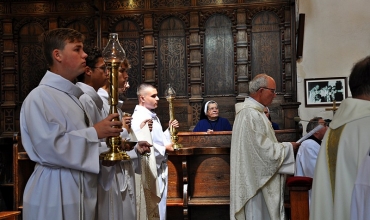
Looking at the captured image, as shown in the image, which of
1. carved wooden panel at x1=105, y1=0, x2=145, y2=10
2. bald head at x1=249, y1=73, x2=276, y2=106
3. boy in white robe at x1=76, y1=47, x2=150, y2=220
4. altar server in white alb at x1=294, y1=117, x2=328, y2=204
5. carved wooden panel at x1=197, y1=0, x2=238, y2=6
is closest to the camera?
boy in white robe at x1=76, y1=47, x2=150, y2=220

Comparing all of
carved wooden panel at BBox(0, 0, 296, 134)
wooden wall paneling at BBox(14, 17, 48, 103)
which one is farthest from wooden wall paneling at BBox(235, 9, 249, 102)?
wooden wall paneling at BBox(14, 17, 48, 103)

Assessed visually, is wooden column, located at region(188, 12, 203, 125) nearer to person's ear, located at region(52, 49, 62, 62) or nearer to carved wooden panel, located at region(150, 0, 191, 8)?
carved wooden panel, located at region(150, 0, 191, 8)

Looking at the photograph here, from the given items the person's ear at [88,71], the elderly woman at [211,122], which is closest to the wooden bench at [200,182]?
the elderly woman at [211,122]

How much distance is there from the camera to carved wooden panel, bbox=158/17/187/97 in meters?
10.7

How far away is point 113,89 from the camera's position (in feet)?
10.2

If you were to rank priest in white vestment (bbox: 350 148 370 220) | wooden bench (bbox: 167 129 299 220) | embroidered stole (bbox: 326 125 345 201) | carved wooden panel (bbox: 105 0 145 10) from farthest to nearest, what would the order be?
carved wooden panel (bbox: 105 0 145 10), wooden bench (bbox: 167 129 299 220), embroidered stole (bbox: 326 125 345 201), priest in white vestment (bbox: 350 148 370 220)

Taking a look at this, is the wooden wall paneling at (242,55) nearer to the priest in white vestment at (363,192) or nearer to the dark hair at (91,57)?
the dark hair at (91,57)

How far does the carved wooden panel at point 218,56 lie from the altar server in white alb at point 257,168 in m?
5.37

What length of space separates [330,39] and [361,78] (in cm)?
778

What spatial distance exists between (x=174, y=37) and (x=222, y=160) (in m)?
4.69

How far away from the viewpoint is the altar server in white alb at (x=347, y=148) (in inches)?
103

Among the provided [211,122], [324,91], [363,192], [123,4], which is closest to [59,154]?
[363,192]

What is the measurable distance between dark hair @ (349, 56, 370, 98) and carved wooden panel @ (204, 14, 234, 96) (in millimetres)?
7907

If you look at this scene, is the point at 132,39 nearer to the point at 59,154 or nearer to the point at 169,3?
the point at 169,3
